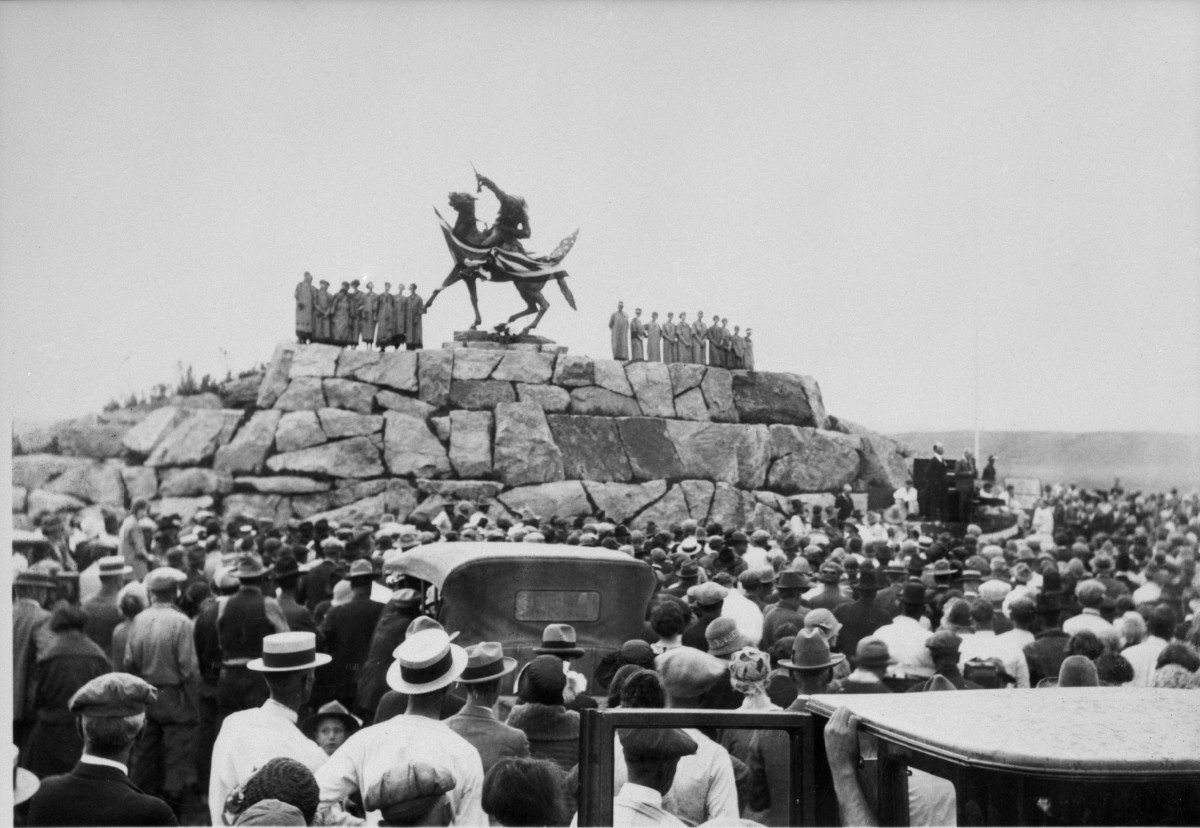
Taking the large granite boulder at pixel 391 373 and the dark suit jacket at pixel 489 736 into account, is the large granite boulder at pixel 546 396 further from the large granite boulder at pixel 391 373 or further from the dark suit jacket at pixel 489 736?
the dark suit jacket at pixel 489 736

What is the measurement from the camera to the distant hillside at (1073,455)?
107 feet

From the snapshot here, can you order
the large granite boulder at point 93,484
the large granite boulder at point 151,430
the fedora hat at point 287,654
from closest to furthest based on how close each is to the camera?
the fedora hat at point 287,654, the large granite boulder at point 93,484, the large granite boulder at point 151,430

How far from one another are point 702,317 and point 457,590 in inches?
726

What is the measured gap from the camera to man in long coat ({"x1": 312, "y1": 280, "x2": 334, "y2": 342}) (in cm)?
2042

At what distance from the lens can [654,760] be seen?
314cm

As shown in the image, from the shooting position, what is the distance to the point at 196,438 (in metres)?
19.1

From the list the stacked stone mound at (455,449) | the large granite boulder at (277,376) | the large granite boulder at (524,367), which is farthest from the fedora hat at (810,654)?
the large granite boulder at (277,376)

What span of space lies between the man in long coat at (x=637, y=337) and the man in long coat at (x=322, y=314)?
20.5ft

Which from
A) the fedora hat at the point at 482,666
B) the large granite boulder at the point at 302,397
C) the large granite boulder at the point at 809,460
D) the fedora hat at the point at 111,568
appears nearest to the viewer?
the fedora hat at the point at 482,666

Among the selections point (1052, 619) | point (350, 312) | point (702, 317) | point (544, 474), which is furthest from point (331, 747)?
point (702, 317)

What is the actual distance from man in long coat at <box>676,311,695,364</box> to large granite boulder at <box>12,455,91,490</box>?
11.8m

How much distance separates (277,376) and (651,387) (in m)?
7.30

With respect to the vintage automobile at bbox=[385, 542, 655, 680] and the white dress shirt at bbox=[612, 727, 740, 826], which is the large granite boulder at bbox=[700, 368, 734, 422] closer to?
the vintage automobile at bbox=[385, 542, 655, 680]

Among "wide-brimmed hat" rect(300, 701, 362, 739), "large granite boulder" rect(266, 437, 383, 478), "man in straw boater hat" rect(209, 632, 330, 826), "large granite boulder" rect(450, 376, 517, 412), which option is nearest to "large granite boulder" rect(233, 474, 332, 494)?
"large granite boulder" rect(266, 437, 383, 478)
